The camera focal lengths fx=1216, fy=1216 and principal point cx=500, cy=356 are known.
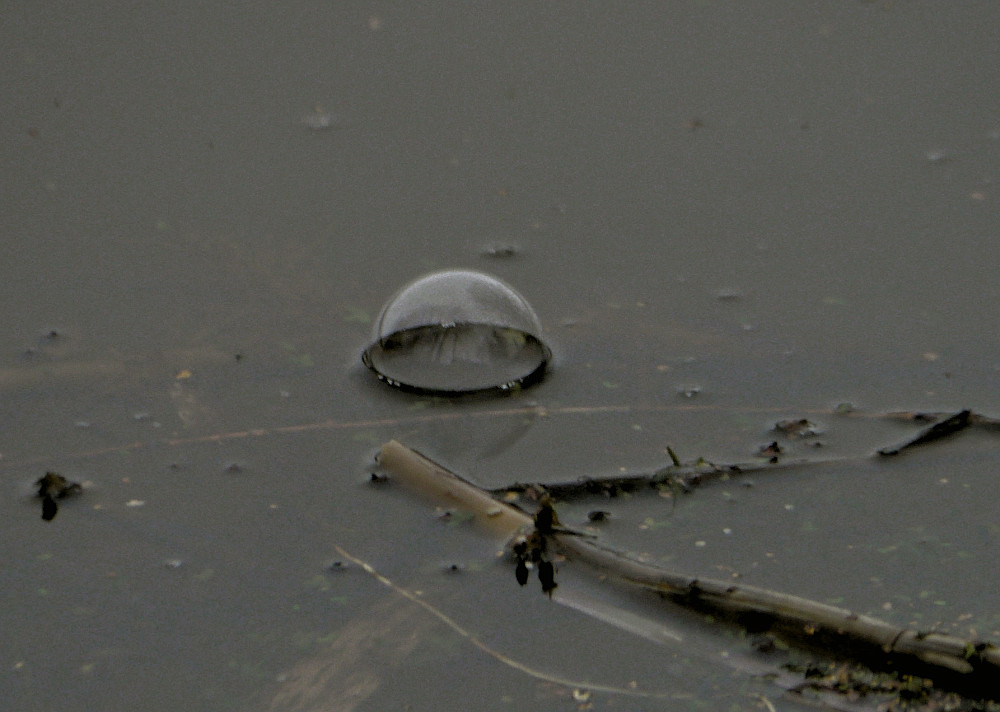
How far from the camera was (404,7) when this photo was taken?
703 centimetres

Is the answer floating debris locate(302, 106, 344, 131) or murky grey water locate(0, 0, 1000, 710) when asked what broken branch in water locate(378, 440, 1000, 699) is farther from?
floating debris locate(302, 106, 344, 131)

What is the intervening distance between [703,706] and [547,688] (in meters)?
0.40

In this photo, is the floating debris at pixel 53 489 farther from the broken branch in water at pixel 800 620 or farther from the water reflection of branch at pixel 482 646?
the broken branch in water at pixel 800 620

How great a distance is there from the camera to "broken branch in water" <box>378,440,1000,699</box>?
297 cm

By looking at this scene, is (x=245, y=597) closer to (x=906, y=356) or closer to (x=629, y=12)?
(x=906, y=356)

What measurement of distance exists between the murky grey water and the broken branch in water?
128 millimetres

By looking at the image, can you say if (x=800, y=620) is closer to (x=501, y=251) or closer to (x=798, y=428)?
(x=798, y=428)

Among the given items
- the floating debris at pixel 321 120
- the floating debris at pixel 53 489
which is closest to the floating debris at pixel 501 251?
the floating debris at pixel 321 120

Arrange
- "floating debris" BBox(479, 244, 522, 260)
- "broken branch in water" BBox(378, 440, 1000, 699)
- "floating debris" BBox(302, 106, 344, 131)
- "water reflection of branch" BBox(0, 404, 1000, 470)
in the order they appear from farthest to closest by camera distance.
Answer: "floating debris" BBox(302, 106, 344, 131) < "floating debris" BBox(479, 244, 522, 260) < "water reflection of branch" BBox(0, 404, 1000, 470) < "broken branch in water" BBox(378, 440, 1000, 699)

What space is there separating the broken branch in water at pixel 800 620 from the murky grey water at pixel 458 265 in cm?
13

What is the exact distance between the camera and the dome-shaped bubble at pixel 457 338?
14.6 ft

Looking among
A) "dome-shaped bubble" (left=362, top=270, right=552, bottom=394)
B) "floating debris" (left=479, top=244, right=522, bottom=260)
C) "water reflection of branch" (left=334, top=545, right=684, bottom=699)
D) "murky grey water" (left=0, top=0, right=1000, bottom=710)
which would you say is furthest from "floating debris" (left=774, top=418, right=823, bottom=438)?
"floating debris" (left=479, top=244, right=522, bottom=260)

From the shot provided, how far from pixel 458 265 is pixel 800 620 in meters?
2.40

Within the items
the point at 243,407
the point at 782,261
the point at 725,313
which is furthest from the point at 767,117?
the point at 243,407
